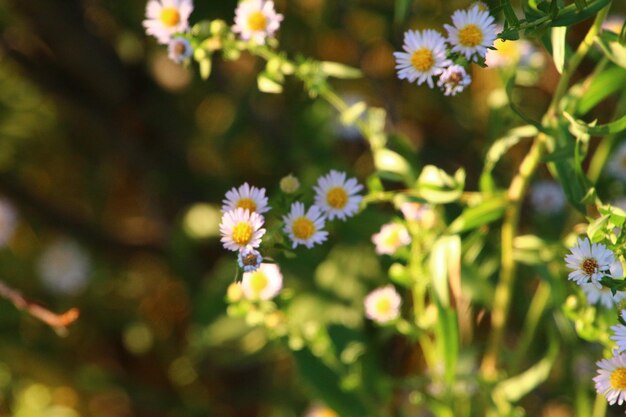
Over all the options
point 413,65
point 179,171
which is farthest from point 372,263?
point 413,65

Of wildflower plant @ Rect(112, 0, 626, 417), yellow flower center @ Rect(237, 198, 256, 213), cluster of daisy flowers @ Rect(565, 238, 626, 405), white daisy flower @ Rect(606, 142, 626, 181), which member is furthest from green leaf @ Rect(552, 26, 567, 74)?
white daisy flower @ Rect(606, 142, 626, 181)

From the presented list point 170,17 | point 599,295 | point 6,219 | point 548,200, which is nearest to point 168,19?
point 170,17

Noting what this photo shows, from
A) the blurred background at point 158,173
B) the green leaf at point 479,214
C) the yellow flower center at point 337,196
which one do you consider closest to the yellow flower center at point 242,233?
the yellow flower center at point 337,196

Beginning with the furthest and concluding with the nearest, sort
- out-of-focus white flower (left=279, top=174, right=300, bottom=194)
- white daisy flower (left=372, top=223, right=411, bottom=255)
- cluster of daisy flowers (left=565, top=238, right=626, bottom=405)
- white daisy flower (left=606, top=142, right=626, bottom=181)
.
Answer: white daisy flower (left=606, top=142, right=626, bottom=181) < white daisy flower (left=372, top=223, right=411, bottom=255) < out-of-focus white flower (left=279, top=174, right=300, bottom=194) < cluster of daisy flowers (left=565, top=238, right=626, bottom=405)

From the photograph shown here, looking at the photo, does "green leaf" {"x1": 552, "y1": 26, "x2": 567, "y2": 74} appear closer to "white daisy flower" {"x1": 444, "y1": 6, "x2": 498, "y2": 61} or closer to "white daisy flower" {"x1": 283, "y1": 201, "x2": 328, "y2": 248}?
"white daisy flower" {"x1": 444, "y1": 6, "x2": 498, "y2": 61}

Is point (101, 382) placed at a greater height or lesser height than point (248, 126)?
lesser

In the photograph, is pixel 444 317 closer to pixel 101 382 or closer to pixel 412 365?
pixel 412 365
